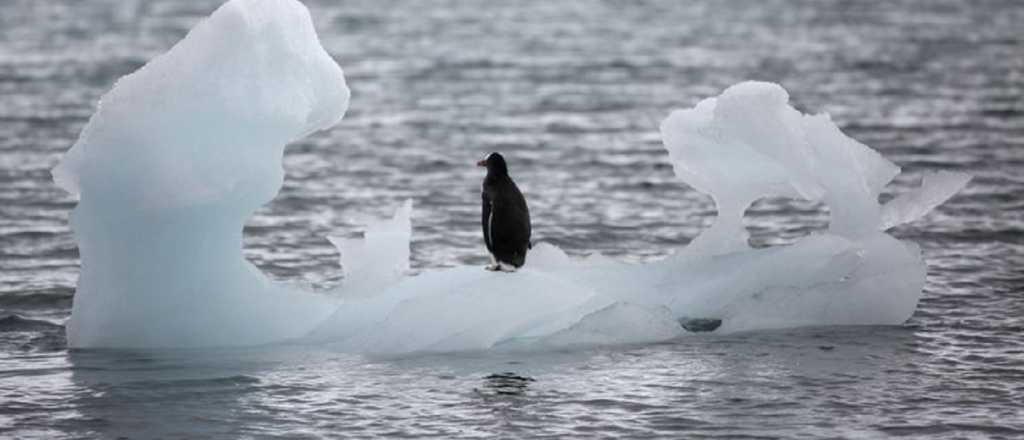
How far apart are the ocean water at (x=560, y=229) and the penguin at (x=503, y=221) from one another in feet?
3.41

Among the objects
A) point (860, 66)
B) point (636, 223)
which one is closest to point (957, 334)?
point (636, 223)

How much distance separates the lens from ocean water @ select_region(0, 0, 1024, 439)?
11.1 m

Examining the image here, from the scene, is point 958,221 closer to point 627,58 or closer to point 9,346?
point 9,346

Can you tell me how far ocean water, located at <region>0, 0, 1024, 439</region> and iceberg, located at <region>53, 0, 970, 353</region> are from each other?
247 millimetres

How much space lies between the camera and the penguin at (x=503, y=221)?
1306 centimetres

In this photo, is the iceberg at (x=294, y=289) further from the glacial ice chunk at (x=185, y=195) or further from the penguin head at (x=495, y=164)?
the penguin head at (x=495, y=164)

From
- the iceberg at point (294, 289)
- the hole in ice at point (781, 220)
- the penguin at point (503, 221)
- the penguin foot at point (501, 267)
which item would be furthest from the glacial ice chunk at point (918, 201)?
the hole in ice at point (781, 220)

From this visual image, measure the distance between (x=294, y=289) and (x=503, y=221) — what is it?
1607mm

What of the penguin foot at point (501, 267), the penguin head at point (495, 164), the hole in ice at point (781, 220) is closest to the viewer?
the penguin foot at point (501, 267)

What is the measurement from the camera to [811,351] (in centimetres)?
1257

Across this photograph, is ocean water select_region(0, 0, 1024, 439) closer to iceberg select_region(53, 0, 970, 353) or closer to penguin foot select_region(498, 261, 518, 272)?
iceberg select_region(53, 0, 970, 353)

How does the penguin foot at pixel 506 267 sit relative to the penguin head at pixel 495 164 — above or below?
below

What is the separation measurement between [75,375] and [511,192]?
3.48 meters

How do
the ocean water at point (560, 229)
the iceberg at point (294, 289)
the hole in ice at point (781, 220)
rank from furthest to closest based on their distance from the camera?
the hole in ice at point (781, 220), the iceberg at point (294, 289), the ocean water at point (560, 229)
